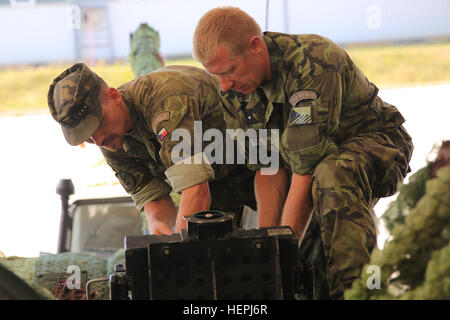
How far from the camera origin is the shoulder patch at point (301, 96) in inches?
66.0

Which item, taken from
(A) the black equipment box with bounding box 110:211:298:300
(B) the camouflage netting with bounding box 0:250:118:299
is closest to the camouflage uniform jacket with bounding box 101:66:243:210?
(B) the camouflage netting with bounding box 0:250:118:299

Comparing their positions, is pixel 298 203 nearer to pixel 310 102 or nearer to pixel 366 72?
pixel 310 102

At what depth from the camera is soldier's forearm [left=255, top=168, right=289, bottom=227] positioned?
198 cm

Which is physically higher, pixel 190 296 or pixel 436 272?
pixel 436 272

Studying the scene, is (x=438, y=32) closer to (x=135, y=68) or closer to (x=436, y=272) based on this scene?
(x=135, y=68)

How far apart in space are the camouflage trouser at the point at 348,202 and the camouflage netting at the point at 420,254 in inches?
16.9

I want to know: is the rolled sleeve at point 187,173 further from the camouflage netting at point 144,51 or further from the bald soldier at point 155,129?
the camouflage netting at point 144,51

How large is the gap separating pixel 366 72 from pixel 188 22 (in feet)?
7.41

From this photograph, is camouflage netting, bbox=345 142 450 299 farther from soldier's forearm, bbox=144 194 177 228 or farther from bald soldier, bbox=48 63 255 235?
soldier's forearm, bbox=144 194 177 228

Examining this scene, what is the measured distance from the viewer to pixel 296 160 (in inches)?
67.2

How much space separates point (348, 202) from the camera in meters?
1.55

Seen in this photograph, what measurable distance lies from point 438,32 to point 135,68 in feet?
15.1

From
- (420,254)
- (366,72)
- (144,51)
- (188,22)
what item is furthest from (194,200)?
(188,22)
